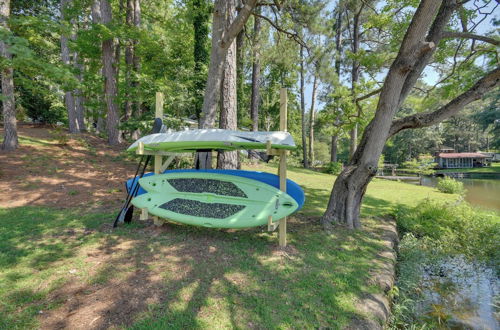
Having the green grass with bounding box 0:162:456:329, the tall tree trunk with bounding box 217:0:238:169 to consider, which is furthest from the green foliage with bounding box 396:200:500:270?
the tall tree trunk with bounding box 217:0:238:169

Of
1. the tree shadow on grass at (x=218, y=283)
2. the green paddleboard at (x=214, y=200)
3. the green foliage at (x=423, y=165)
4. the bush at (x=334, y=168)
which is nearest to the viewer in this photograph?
the tree shadow on grass at (x=218, y=283)

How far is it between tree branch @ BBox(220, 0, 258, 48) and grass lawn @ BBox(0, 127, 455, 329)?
3551mm

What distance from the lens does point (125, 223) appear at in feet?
13.2

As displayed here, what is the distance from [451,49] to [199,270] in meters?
7.81

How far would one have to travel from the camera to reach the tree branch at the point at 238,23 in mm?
4074

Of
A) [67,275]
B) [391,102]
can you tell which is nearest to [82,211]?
[67,275]

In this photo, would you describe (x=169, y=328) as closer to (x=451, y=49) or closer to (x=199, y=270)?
(x=199, y=270)

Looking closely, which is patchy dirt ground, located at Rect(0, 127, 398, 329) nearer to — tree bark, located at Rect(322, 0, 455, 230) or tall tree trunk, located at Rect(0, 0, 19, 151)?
tree bark, located at Rect(322, 0, 455, 230)

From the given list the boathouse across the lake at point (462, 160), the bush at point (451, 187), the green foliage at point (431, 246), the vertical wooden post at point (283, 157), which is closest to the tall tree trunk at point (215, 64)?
the vertical wooden post at point (283, 157)

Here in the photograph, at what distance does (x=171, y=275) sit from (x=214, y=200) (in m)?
1.16

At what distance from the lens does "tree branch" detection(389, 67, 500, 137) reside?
3.73m

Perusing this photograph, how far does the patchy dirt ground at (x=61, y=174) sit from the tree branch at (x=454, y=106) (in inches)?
234

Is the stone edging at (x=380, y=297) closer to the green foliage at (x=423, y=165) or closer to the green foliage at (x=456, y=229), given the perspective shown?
the green foliage at (x=456, y=229)

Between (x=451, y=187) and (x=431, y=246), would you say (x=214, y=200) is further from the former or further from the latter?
(x=451, y=187)
